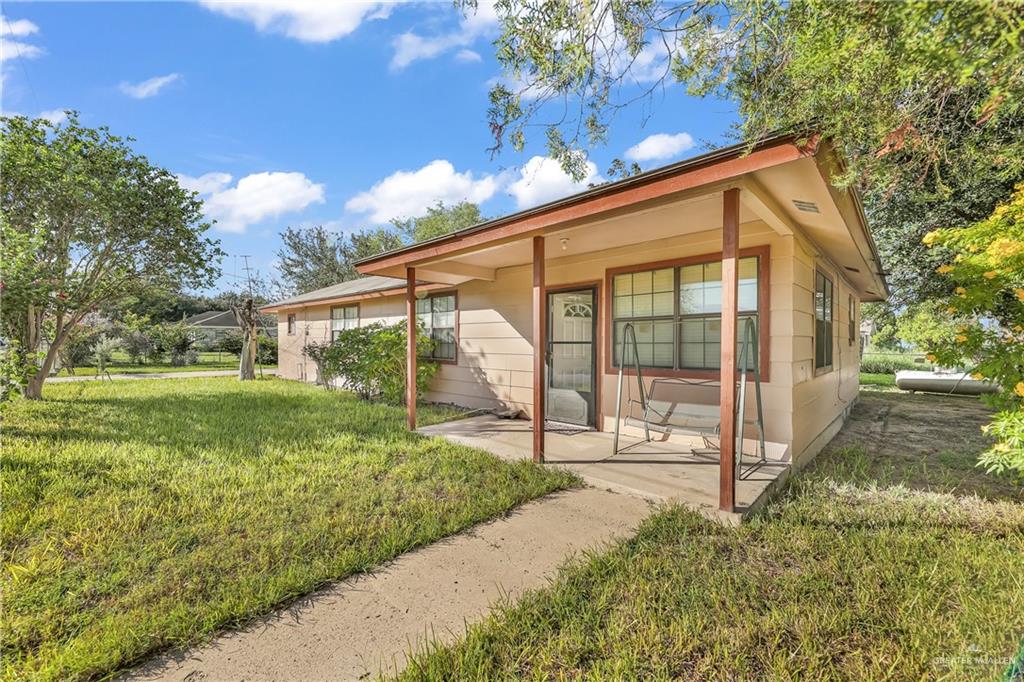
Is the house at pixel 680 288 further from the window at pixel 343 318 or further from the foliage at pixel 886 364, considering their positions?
the foliage at pixel 886 364

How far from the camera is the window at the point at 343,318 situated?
10.9 m

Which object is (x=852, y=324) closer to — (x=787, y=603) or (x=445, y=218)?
(x=787, y=603)

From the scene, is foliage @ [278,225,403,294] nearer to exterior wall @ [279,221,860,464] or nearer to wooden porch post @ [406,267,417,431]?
exterior wall @ [279,221,860,464]

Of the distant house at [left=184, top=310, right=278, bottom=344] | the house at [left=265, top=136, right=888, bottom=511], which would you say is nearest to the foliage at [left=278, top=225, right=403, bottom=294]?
the distant house at [left=184, top=310, right=278, bottom=344]

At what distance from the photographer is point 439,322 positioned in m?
8.41

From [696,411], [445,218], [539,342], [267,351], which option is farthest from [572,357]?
[445,218]

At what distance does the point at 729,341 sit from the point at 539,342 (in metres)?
1.70

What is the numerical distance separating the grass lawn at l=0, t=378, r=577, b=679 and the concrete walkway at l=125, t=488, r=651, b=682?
0.45 ft

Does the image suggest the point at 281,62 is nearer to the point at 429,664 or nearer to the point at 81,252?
the point at 81,252

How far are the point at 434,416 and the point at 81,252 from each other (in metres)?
7.58

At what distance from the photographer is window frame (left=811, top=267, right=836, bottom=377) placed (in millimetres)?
4922

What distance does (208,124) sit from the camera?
6.82 m

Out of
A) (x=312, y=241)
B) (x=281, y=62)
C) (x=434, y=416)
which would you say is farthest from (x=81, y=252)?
(x=312, y=241)

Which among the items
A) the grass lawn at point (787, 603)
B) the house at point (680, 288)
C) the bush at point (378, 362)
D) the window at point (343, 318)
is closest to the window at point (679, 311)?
the house at point (680, 288)
